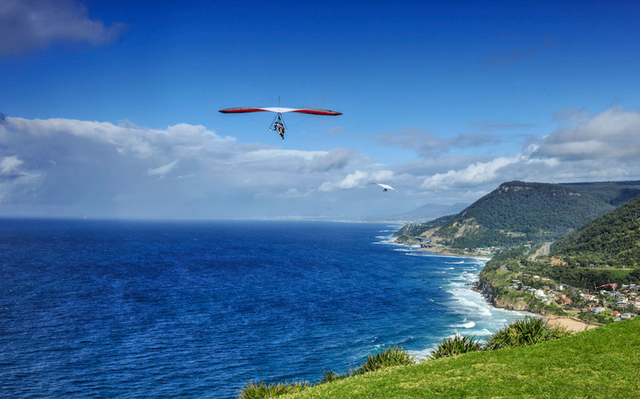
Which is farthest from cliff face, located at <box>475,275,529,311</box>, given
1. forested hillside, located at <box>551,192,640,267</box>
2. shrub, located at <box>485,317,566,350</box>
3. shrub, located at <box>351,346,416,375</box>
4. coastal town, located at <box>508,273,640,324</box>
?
shrub, located at <box>351,346,416,375</box>

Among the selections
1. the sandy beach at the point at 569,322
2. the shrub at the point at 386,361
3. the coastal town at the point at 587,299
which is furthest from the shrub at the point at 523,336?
the coastal town at the point at 587,299

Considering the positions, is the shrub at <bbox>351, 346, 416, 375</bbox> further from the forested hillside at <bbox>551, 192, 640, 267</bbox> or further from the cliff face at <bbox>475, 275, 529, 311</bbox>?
the forested hillside at <bbox>551, 192, 640, 267</bbox>

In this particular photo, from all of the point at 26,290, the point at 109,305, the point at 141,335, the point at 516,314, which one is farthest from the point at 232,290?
the point at 516,314

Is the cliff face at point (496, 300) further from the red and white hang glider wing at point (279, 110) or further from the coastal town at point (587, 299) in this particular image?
the red and white hang glider wing at point (279, 110)

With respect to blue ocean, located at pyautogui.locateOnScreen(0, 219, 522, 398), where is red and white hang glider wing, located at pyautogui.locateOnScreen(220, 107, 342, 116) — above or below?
Result: above

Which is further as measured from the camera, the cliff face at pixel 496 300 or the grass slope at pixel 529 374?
the cliff face at pixel 496 300
